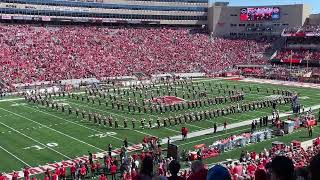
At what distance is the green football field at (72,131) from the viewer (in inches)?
812

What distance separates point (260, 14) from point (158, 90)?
3497 cm

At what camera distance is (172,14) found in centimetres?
7506

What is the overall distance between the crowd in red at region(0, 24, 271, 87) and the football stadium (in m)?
0.18

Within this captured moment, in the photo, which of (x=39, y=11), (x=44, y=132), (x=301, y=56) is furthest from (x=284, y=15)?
(x=44, y=132)

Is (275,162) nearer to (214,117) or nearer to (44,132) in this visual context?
(44,132)

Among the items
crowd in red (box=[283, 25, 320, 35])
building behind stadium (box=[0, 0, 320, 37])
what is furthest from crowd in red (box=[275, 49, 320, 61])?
building behind stadium (box=[0, 0, 320, 37])

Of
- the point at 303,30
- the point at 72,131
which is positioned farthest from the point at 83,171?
the point at 303,30

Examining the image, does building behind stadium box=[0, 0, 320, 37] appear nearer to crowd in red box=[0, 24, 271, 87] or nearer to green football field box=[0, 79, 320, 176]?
crowd in red box=[0, 24, 271, 87]

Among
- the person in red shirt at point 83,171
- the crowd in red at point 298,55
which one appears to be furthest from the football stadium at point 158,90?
the crowd in red at point 298,55

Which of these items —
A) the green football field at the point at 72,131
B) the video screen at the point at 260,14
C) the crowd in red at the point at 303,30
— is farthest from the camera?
the video screen at the point at 260,14

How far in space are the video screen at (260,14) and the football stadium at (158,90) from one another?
0.15 meters

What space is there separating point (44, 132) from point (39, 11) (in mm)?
40286

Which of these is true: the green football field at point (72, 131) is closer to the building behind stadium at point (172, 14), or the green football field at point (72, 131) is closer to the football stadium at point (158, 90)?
the football stadium at point (158, 90)

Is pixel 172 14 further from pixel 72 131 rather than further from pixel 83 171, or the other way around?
pixel 83 171
